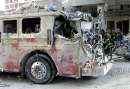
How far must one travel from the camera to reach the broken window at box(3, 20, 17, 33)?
36.4 ft

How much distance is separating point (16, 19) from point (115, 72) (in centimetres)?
409

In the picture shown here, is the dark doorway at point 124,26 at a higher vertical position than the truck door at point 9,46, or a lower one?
higher

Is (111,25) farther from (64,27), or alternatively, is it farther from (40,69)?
(40,69)

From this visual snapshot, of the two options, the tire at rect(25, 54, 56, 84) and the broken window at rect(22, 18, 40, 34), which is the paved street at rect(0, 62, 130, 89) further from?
the broken window at rect(22, 18, 40, 34)

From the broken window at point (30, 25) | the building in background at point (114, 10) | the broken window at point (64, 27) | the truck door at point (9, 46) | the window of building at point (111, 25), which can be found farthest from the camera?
the window of building at point (111, 25)

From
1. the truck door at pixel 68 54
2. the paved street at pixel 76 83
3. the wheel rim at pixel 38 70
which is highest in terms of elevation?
the truck door at pixel 68 54

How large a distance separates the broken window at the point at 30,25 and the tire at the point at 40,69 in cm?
79

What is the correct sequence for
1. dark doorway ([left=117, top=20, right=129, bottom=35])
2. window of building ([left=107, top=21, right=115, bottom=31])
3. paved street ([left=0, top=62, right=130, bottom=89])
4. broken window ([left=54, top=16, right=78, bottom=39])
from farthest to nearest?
1. window of building ([left=107, top=21, right=115, bottom=31])
2. dark doorway ([left=117, top=20, right=129, bottom=35])
3. broken window ([left=54, top=16, right=78, bottom=39])
4. paved street ([left=0, top=62, right=130, bottom=89])

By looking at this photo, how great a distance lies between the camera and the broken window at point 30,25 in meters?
10.8

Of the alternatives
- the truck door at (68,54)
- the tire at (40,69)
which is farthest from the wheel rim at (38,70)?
the truck door at (68,54)

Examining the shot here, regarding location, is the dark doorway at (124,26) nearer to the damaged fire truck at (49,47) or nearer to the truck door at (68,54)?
the damaged fire truck at (49,47)

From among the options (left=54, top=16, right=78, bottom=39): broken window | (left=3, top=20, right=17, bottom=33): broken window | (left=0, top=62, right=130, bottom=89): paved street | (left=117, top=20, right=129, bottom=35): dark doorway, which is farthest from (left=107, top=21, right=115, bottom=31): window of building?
(left=3, top=20, right=17, bottom=33): broken window

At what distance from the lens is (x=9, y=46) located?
11.1 meters

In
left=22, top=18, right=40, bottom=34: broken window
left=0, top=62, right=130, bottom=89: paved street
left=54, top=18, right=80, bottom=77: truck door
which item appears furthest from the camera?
left=22, top=18, right=40, bottom=34: broken window
